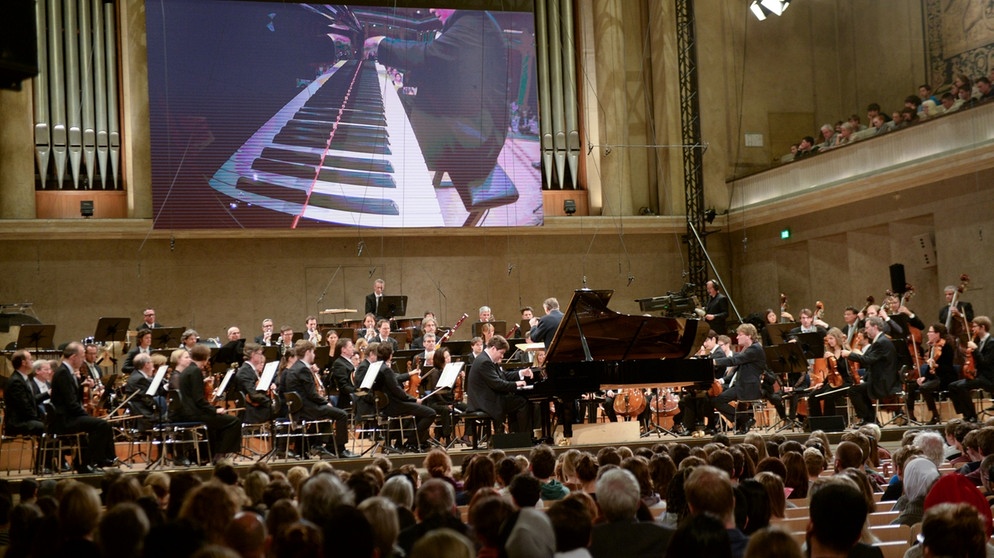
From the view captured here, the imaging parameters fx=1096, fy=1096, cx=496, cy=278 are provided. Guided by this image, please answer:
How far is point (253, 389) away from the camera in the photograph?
1140cm

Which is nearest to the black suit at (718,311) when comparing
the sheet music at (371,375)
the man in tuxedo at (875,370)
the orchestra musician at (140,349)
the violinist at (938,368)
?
the man in tuxedo at (875,370)

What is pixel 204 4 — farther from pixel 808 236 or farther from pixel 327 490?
pixel 327 490

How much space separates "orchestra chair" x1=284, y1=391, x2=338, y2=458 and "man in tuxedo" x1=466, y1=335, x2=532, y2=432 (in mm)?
1557

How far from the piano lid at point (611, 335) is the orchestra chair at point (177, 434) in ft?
11.9

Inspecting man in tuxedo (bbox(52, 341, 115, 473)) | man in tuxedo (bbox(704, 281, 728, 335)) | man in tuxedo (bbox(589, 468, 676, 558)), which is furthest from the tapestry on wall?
man in tuxedo (bbox(589, 468, 676, 558))

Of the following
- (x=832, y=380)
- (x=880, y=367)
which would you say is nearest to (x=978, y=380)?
(x=880, y=367)

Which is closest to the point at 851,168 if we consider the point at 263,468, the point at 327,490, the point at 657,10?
the point at 657,10

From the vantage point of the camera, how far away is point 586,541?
3.84 metres

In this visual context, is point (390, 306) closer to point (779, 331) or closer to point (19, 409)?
point (779, 331)

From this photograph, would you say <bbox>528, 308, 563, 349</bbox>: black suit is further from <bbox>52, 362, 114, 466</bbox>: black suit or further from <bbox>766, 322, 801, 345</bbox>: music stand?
<bbox>52, 362, 114, 466</bbox>: black suit

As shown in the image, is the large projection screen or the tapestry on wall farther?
the tapestry on wall

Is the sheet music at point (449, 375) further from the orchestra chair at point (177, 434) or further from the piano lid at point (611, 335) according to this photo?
the orchestra chair at point (177, 434)

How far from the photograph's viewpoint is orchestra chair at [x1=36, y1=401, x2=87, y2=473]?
10.3m

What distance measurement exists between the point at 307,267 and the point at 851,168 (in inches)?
352
